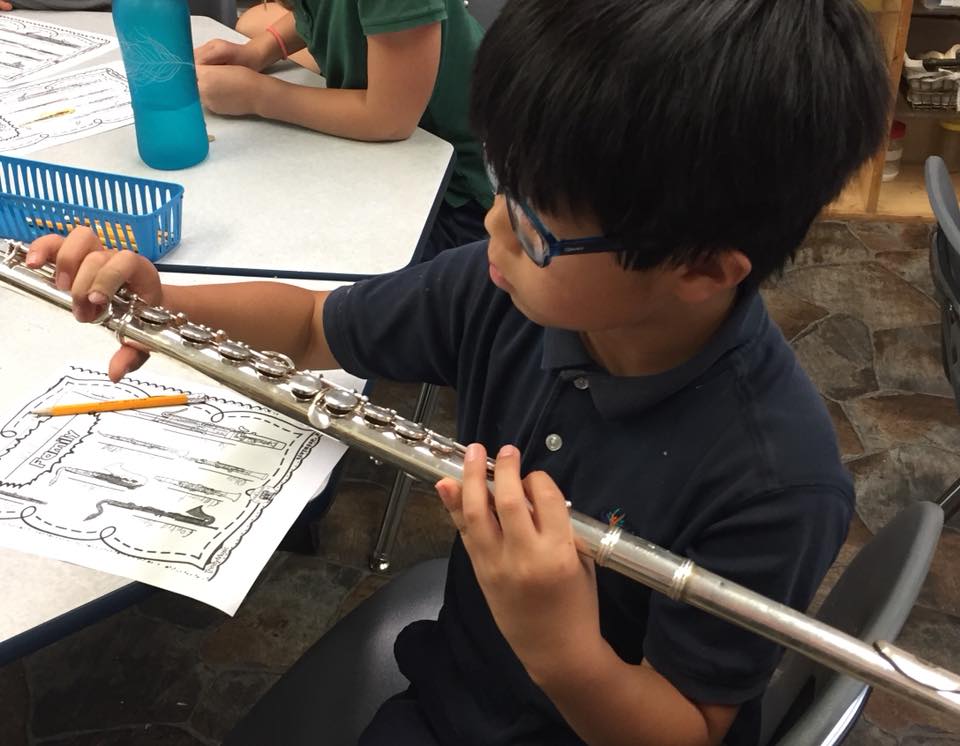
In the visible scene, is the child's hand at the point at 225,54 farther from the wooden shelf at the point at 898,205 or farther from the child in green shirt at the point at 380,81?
the wooden shelf at the point at 898,205

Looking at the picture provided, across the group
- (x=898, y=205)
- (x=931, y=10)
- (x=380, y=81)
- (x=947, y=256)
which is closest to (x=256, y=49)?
(x=380, y=81)

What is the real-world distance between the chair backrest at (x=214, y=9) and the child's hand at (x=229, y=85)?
1.95 feet

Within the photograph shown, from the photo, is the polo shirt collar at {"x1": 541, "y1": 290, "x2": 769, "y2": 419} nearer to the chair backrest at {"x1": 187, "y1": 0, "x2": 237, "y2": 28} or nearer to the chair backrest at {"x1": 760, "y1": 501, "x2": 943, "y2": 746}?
the chair backrest at {"x1": 760, "y1": 501, "x2": 943, "y2": 746}

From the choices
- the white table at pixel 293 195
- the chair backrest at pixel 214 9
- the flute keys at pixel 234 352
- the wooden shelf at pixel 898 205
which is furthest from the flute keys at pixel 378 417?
the wooden shelf at pixel 898 205

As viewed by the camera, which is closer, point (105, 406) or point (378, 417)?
point (378, 417)

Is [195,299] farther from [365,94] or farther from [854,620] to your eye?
[854,620]

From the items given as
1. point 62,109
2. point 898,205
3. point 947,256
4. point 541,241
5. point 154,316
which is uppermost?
point 541,241

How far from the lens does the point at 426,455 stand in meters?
0.59

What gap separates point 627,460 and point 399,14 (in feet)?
2.29

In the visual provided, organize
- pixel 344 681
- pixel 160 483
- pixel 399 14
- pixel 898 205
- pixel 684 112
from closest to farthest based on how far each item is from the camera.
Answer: pixel 684 112 < pixel 160 483 < pixel 344 681 < pixel 399 14 < pixel 898 205

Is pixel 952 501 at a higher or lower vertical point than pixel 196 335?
lower

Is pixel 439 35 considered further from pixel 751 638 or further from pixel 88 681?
pixel 88 681

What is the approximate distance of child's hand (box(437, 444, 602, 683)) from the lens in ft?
1.73

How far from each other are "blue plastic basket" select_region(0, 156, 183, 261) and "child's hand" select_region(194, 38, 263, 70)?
41 centimetres
